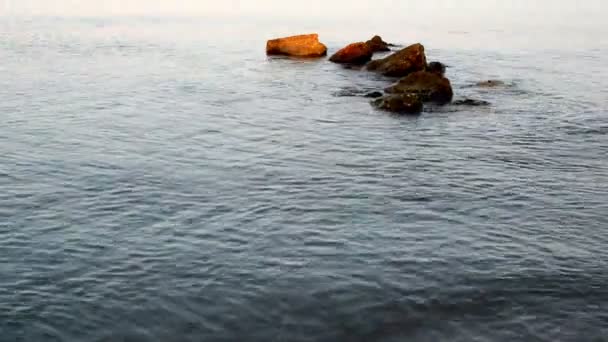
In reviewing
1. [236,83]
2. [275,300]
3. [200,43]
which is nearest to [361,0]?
[200,43]

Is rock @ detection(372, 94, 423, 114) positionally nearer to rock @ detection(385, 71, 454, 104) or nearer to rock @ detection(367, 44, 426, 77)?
rock @ detection(385, 71, 454, 104)

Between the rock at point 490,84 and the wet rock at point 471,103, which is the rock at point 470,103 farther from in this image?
the rock at point 490,84

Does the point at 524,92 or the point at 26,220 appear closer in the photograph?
the point at 26,220

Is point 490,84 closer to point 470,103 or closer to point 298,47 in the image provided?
point 470,103

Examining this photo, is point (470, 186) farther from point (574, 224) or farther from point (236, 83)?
point (236, 83)

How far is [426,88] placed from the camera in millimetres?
35219

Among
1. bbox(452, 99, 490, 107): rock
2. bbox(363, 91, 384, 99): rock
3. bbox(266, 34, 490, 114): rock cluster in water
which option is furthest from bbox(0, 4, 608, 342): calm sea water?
bbox(363, 91, 384, 99): rock

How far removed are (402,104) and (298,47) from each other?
1003 inches

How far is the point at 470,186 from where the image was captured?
20.6 meters

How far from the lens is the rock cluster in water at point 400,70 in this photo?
33281 mm

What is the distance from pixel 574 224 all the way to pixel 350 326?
26.6 feet

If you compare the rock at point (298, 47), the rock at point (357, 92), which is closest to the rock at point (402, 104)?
the rock at point (357, 92)

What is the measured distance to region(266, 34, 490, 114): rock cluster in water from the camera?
1310 inches

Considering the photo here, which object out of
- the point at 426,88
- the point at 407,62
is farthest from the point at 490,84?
the point at 426,88
